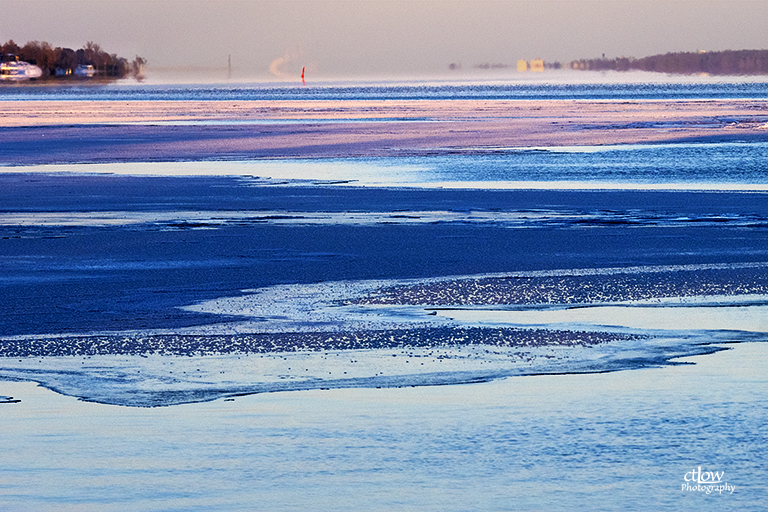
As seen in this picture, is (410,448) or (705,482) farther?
(410,448)

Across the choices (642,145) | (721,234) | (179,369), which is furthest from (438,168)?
(179,369)

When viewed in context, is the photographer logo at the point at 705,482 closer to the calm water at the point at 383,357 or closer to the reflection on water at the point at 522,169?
the calm water at the point at 383,357

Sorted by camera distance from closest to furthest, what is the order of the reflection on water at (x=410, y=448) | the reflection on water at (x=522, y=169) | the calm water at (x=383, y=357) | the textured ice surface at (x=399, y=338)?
1. the reflection on water at (x=410, y=448)
2. the calm water at (x=383, y=357)
3. the textured ice surface at (x=399, y=338)
4. the reflection on water at (x=522, y=169)

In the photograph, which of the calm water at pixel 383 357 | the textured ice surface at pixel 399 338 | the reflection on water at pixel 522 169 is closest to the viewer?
the calm water at pixel 383 357

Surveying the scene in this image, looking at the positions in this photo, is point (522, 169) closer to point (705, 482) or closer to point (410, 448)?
point (410, 448)

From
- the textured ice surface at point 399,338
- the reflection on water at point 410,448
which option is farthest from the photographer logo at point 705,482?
the textured ice surface at point 399,338

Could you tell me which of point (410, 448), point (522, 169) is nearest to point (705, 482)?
point (410, 448)

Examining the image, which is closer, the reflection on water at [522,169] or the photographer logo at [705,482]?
the photographer logo at [705,482]

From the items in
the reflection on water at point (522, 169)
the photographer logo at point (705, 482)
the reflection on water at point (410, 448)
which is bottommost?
the reflection on water at point (522, 169)

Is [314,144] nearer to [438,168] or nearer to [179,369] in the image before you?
[438,168]

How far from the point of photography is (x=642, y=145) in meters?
29.5

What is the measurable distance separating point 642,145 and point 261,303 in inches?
886

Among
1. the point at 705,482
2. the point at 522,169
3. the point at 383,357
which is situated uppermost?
the point at 705,482

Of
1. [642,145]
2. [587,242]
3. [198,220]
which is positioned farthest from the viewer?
[642,145]
